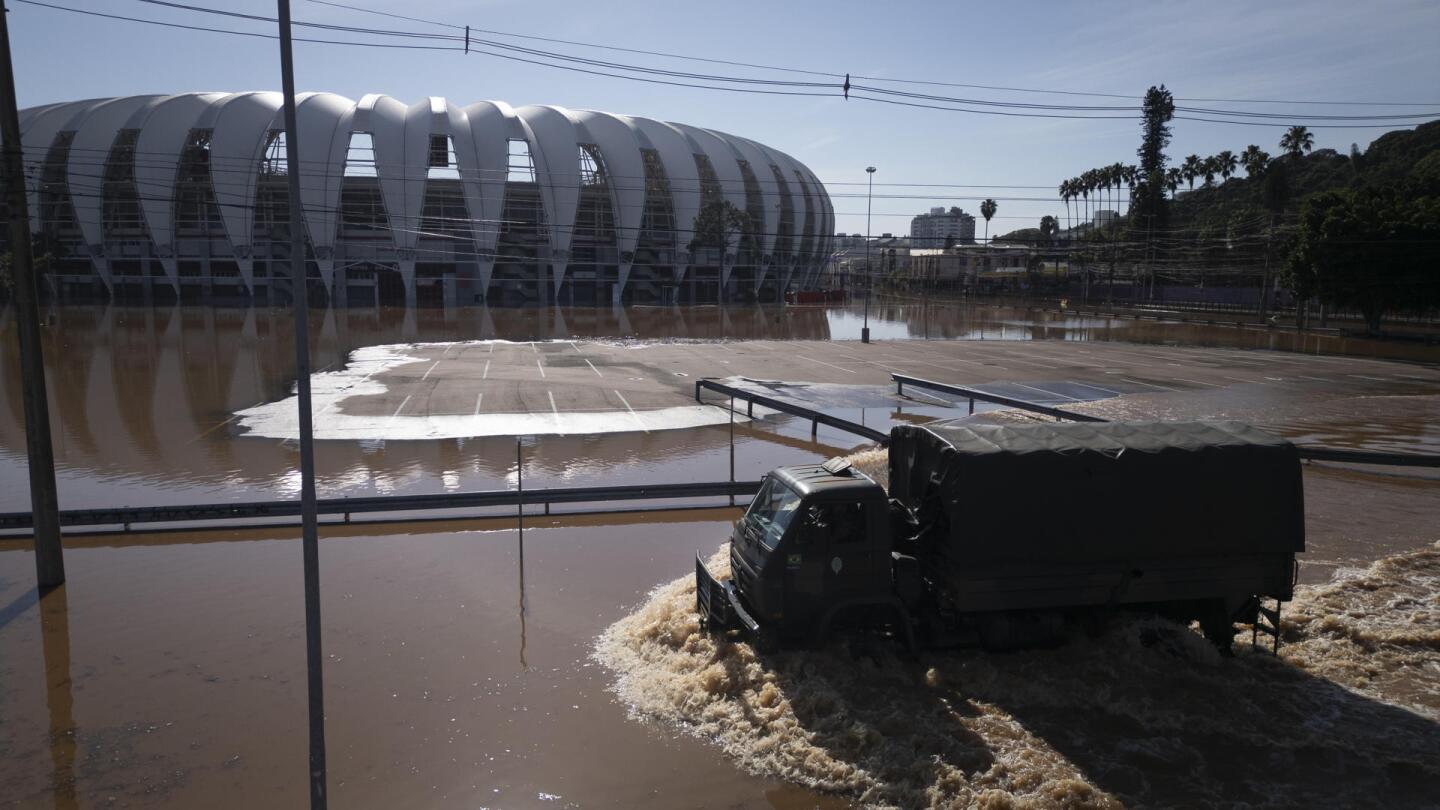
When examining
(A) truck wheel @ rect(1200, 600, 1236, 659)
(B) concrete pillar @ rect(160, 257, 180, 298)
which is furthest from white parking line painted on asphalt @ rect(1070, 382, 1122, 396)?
(B) concrete pillar @ rect(160, 257, 180, 298)

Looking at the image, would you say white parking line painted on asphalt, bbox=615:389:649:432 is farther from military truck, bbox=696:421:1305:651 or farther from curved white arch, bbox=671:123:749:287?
curved white arch, bbox=671:123:749:287

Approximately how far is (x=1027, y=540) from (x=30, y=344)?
11.6 metres

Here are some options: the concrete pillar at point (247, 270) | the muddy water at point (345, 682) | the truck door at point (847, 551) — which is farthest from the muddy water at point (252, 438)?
the concrete pillar at point (247, 270)

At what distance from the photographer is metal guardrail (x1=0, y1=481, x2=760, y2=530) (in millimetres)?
13500

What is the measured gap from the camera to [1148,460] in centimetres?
893

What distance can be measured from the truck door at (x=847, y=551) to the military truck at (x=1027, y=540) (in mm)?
14

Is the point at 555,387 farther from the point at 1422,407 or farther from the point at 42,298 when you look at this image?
the point at 42,298

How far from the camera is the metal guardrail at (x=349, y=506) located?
13.5 metres

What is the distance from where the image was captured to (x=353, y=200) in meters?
80.1

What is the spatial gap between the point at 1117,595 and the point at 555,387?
889 inches

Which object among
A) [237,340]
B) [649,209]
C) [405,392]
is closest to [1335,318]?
[649,209]

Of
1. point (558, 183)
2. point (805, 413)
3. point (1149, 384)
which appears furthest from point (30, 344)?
point (558, 183)

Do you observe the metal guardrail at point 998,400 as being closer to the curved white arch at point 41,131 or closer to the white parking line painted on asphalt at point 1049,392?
the white parking line painted on asphalt at point 1049,392

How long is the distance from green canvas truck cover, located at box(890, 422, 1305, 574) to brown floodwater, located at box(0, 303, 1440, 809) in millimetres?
1424
